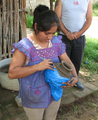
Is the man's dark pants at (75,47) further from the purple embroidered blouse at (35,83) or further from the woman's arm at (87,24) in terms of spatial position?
the purple embroidered blouse at (35,83)

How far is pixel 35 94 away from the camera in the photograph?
4.64 feet

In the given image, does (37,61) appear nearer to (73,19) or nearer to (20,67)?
(20,67)

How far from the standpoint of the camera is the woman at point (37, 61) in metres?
1.29

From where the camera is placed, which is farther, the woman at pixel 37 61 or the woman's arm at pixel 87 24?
the woman's arm at pixel 87 24

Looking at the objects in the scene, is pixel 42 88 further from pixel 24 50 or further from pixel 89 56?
pixel 89 56

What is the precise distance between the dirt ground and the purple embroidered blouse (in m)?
1.17

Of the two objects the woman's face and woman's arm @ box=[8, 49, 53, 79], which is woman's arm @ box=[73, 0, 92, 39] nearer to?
the woman's face

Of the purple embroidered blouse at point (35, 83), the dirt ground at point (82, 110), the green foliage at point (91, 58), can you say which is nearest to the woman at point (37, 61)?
the purple embroidered blouse at point (35, 83)

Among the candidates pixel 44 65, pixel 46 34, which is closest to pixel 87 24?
pixel 46 34

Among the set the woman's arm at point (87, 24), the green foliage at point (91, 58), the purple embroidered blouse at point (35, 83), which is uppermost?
the woman's arm at point (87, 24)

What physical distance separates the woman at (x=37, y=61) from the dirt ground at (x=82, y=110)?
107cm

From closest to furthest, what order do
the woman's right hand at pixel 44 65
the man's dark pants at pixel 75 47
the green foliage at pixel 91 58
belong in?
the woman's right hand at pixel 44 65 < the man's dark pants at pixel 75 47 < the green foliage at pixel 91 58

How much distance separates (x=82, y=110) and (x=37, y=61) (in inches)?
70.0

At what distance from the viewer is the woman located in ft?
4.22
